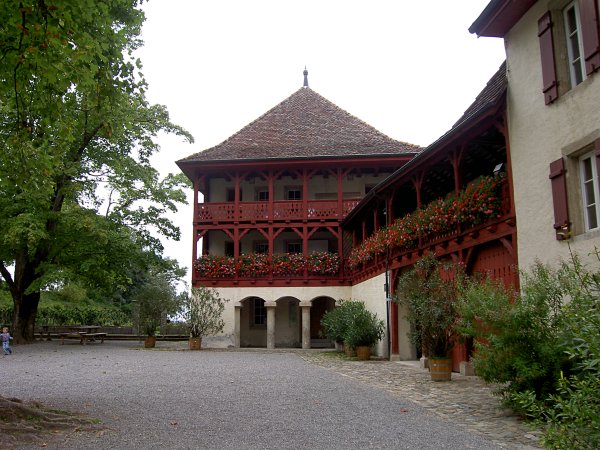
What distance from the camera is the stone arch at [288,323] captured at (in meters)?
25.4

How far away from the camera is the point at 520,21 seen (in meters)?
9.83

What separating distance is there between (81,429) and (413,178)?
10.3 m

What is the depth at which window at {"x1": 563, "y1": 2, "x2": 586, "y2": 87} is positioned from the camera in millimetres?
8406

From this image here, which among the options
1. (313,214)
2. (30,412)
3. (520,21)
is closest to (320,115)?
(313,214)

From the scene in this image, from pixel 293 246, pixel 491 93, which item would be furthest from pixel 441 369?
pixel 293 246

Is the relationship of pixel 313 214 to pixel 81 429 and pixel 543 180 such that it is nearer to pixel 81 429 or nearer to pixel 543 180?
pixel 543 180

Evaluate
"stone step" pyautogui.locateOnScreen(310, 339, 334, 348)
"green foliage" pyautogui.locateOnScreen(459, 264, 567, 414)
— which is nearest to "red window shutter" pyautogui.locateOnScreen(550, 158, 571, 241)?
"green foliage" pyautogui.locateOnScreen(459, 264, 567, 414)

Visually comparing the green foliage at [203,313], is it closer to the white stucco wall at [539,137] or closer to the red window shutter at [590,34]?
the white stucco wall at [539,137]

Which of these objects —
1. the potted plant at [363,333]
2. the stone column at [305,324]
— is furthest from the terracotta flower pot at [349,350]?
the stone column at [305,324]

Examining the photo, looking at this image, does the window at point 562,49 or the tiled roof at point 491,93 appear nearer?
the window at point 562,49

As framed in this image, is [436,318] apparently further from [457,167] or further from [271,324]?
[271,324]

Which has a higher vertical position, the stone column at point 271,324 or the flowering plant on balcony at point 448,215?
the flowering plant on balcony at point 448,215

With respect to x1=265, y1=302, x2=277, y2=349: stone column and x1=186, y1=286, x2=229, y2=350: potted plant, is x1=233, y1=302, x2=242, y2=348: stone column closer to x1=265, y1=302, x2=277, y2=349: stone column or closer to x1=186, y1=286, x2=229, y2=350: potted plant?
x1=186, y1=286, x2=229, y2=350: potted plant

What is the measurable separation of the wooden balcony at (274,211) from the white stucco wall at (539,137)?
14396 mm
